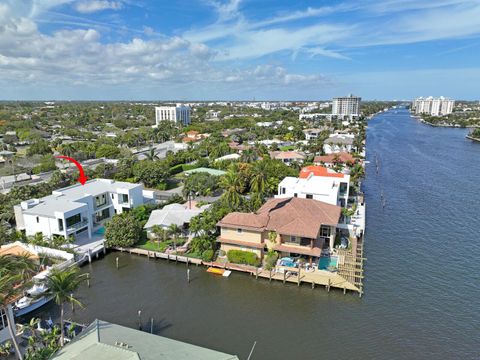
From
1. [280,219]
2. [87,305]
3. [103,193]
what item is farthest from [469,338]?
[103,193]

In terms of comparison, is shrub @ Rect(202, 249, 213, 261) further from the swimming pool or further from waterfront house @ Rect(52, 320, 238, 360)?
waterfront house @ Rect(52, 320, 238, 360)

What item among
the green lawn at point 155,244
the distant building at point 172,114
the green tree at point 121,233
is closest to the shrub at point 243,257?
the green lawn at point 155,244

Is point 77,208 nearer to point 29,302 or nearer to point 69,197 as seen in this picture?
point 69,197

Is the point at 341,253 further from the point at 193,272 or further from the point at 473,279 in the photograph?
the point at 193,272

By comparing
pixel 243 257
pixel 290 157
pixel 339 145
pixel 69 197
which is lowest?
pixel 243 257

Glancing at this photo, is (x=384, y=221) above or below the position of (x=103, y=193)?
below

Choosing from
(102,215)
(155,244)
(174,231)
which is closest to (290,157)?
(102,215)
